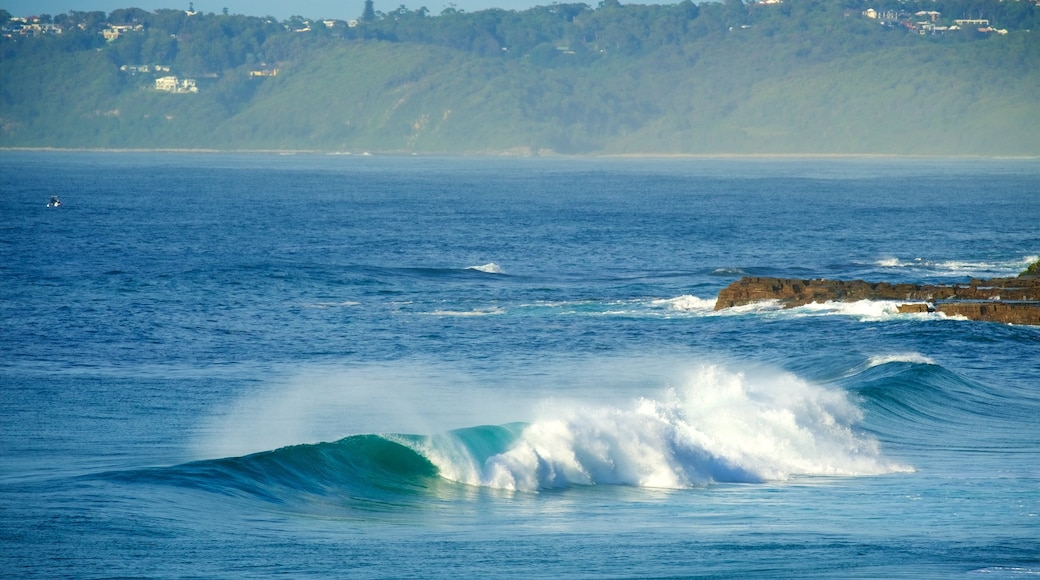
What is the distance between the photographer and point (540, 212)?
326ft

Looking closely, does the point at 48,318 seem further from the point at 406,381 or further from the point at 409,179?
the point at 409,179

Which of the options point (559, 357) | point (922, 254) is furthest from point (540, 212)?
point (559, 357)

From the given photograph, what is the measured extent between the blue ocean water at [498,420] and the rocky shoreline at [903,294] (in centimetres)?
92

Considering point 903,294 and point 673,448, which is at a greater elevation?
point 673,448

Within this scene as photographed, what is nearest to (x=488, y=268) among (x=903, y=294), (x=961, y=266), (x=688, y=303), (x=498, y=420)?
(x=688, y=303)

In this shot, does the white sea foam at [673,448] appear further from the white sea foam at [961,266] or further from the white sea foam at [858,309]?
the white sea foam at [961,266]

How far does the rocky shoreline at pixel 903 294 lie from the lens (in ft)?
129

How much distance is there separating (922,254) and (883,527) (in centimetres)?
5085

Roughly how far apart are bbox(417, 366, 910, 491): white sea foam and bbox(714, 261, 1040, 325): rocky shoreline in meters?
16.0

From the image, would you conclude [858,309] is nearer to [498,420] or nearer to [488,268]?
[488,268]

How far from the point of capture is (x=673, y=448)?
2058 cm

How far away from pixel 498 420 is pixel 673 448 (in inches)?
149

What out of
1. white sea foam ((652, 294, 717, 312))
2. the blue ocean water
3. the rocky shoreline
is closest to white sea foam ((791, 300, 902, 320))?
the blue ocean water

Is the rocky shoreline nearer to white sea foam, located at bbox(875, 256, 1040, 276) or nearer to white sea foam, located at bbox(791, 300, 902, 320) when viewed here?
white sea foam, located at bbox(791, 300, 902, 320)
